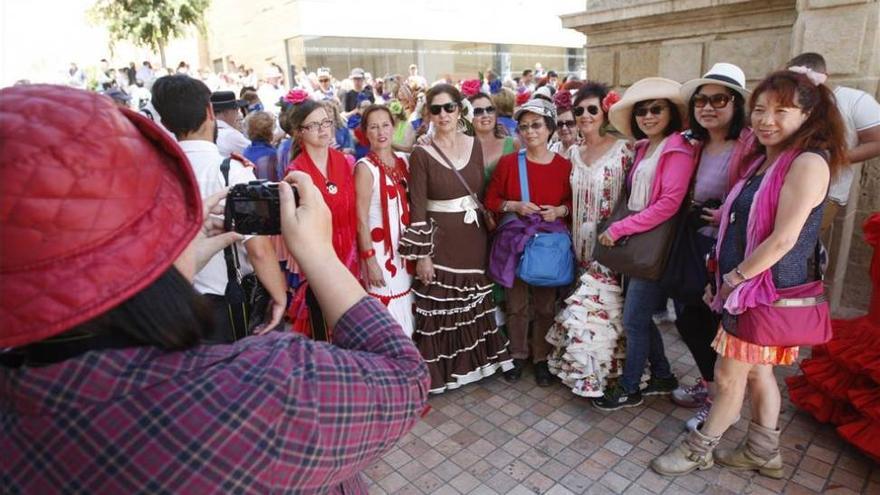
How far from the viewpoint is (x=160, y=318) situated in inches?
30.6

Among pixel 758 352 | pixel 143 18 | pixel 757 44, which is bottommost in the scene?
pixel 758 352

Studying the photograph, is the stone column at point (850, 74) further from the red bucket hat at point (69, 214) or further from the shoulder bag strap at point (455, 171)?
the red bucket hat at point (69, 214)

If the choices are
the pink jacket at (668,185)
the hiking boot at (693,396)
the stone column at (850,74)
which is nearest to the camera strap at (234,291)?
the pink jacket at (668,185)

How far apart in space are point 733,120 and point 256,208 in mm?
2551

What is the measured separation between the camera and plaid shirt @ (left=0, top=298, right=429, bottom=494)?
27.7 inches

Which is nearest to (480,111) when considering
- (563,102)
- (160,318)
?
(563,102)

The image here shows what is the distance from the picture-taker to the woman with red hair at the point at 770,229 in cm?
213

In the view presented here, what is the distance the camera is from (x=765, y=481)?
2.57m

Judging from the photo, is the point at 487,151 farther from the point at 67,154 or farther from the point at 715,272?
the point at 67,154

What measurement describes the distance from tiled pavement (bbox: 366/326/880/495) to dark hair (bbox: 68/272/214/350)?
2.18 meters

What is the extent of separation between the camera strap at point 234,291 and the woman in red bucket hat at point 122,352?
5.41 ft

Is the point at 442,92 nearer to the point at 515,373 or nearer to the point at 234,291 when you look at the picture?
the point at 234,291

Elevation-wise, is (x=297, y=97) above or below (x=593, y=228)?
above

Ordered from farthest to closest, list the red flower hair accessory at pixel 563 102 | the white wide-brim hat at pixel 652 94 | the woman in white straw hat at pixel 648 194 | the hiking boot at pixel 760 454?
the red flower hair accessory at pixel 563 102 < the white wide-brim hat at pixel 652 94 < the woman in white straw hat at pixel 648 194 < the hiking boot at pixel 760 454
